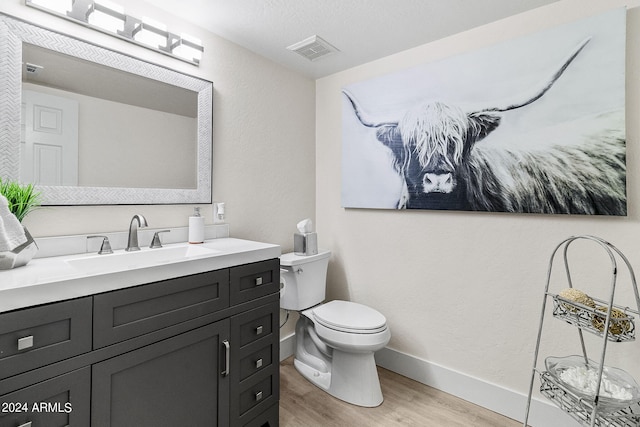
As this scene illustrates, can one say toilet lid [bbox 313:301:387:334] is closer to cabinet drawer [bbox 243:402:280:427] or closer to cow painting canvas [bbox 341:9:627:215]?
cabinet drawer [bbox 243:402:280:427]

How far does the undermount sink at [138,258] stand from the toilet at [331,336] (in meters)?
0.65

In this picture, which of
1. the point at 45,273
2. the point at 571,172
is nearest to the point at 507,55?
the point at 571,172

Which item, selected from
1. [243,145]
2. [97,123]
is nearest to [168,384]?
[97,123]

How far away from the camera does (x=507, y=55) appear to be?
1807 millimetres

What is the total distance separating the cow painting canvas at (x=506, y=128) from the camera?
5.07ft

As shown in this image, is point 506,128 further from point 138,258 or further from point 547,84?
point 138,258

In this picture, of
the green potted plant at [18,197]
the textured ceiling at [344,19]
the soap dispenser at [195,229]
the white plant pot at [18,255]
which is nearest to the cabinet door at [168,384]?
the white plant pot at [18,255]

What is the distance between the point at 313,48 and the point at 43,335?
6.77ft

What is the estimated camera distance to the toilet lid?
187 centimetres

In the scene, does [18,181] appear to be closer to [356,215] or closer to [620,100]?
[356,215]

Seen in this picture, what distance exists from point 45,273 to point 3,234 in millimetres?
192

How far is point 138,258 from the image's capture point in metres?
1.49

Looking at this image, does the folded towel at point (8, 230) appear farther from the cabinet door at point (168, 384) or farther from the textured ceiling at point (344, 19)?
the textured ceiling at point (344, 19)

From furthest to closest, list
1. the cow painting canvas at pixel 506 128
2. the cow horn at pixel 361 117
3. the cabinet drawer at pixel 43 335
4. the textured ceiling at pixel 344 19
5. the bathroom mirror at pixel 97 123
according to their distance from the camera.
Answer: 1. the cow horn at pixel 361 117
2. the textured ceiling at pixel 344 19
3. the cow painting canvas at pixel 506 128
4. the bathroom mirror at pixel 97 123
5. the cabinet drawer at pixel 43 335
